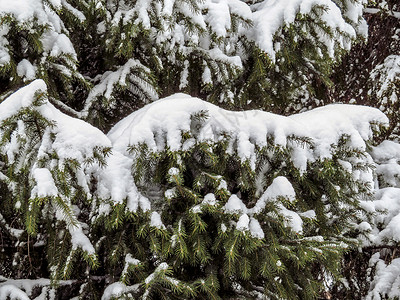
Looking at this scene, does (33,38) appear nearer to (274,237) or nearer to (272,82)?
(274,237)

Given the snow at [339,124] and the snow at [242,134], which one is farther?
the snow at [339,124]

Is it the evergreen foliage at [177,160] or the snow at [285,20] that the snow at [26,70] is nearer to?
the evergreen foliage at [177,160]

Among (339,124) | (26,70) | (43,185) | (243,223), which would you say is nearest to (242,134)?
(243,223)

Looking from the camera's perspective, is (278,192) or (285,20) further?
(285,20)

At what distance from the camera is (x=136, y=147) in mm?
1854

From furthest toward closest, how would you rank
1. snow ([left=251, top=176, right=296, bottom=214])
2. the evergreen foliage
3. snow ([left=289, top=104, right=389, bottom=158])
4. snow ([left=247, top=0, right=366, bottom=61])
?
snow ([left=247, top=0, right=366, bottom=61]) → snow ([left=289, top=104, right=389, bottom=158]) → snow ([left=251, top=176, right=296, bottom=214]) → the evergreen foliage

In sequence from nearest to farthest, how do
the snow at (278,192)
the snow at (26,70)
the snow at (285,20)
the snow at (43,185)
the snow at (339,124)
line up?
the snow at (43,185)
the snow at (278,192)
the snow at (339,124)
the snow at (26,70)
the snow at (285,20)

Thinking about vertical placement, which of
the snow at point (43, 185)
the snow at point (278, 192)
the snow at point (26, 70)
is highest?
the snow at point (26, 70)

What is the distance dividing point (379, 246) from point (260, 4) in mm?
2428

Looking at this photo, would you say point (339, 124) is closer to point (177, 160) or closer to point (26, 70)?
point (177, 160)

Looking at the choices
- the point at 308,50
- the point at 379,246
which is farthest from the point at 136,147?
the point at 379,246

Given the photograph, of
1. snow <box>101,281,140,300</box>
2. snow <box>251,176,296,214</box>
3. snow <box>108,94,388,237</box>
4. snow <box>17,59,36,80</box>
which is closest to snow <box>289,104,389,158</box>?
snow <box>108,94,388,237</box>

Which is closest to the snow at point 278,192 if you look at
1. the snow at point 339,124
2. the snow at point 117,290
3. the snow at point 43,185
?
the snow at point 339,124

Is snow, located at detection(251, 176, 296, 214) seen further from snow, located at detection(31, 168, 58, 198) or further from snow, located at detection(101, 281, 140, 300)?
snow, located at detection(31, 168, 58, 198)
